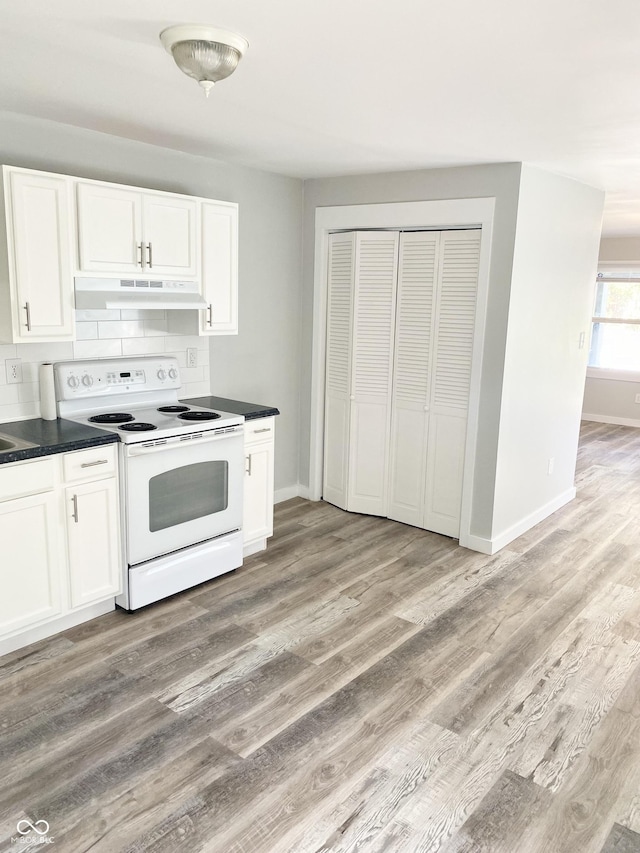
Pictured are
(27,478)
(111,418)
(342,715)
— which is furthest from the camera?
(111,418)

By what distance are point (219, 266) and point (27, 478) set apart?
1645 mm

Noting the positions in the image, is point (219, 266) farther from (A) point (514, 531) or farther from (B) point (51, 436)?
(A) point (514, 531)

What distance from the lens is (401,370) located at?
440 centimetres

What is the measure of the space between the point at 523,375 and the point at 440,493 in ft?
3.12

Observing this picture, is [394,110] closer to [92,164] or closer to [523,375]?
[92,164]

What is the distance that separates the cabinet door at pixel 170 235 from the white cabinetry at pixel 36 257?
1.41 feet

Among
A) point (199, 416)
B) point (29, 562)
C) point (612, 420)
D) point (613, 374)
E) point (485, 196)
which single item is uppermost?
point (485, 196)

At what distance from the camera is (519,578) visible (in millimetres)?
3801

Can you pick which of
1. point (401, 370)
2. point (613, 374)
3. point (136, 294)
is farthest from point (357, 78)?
point (613, 374)

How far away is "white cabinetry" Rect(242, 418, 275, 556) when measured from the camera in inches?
150

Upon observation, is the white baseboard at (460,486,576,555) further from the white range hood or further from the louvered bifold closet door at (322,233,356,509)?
the white range hood

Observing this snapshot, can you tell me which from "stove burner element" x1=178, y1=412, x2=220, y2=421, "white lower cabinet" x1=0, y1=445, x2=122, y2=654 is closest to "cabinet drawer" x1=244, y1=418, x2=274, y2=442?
"stove burner element" x1=178, y1=412, x2=220, y2=421

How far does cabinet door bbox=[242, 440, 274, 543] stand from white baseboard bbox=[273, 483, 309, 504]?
2.92 feet

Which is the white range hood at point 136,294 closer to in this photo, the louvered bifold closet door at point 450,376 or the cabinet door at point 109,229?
the cabinet door at point 109,229
